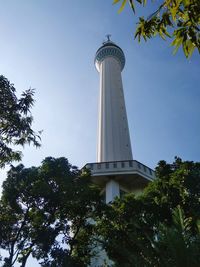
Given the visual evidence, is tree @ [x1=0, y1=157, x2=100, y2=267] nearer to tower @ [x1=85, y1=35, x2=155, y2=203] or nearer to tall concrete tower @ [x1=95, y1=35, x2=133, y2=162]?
Answer: tower @ [x1=85, y1=35, x2=155, y2=203]

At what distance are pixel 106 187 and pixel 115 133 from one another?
10.4m

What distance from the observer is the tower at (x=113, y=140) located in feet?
109

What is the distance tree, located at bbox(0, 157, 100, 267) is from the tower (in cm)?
1202

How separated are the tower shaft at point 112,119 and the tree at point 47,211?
1956 centimetres

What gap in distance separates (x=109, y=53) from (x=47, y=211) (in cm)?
4384

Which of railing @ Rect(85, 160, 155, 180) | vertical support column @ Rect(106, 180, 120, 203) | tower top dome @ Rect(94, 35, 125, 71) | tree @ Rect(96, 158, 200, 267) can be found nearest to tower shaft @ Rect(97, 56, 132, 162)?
tower top dome @ Rect(94, 35, 125, 71)

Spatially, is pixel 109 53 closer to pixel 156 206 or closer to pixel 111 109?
pixel 111 109

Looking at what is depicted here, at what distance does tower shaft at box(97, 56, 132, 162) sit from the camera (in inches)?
1601

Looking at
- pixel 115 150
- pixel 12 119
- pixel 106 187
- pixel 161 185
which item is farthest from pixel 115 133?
pixel 12 119

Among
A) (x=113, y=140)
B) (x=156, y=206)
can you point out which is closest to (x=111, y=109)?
(x=113, y=140)

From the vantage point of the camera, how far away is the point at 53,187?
1933 centimetres

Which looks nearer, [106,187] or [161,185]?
[161,185]

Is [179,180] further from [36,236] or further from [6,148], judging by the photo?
[6,148]

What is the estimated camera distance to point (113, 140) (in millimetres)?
41469
